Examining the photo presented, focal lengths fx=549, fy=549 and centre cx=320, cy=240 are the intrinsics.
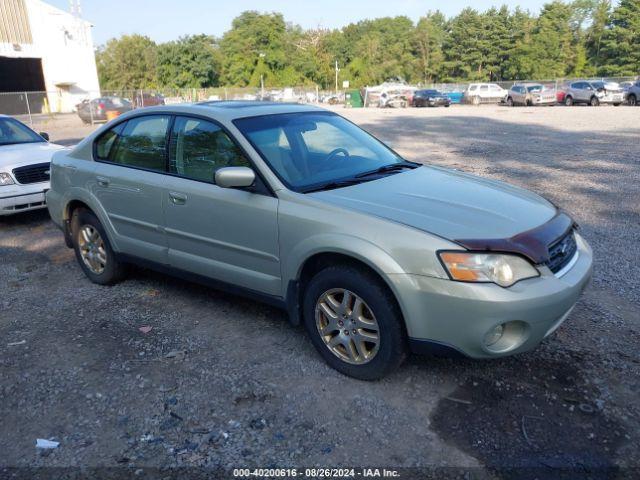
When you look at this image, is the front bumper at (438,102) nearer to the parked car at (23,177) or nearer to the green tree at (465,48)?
the parked car at (23,177)

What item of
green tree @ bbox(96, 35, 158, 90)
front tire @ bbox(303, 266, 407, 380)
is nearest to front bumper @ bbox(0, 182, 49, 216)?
front tire @ bbox(303, 266, 407, 380)

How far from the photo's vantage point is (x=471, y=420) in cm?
303

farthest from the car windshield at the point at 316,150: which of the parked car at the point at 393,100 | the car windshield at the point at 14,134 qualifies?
the parked car at the point at 393,100

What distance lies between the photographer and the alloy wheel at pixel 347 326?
3.29 meters

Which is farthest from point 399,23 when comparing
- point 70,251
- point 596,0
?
point 70,251

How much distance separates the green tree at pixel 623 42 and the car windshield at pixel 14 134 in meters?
71.9

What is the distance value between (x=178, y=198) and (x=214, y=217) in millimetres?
413

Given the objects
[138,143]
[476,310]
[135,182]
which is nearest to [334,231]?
[476,310]

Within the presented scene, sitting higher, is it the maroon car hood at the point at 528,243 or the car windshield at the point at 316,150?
the car windshield at the point at 316,150

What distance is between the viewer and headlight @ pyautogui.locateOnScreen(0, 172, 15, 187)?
736 centimetres

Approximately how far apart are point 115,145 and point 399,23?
125149 millimetres

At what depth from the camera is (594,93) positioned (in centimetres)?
3494

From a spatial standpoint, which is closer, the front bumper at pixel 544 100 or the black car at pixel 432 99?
the front bumper at pixel 544 100

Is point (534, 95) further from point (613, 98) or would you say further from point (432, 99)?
point (432, 99)
